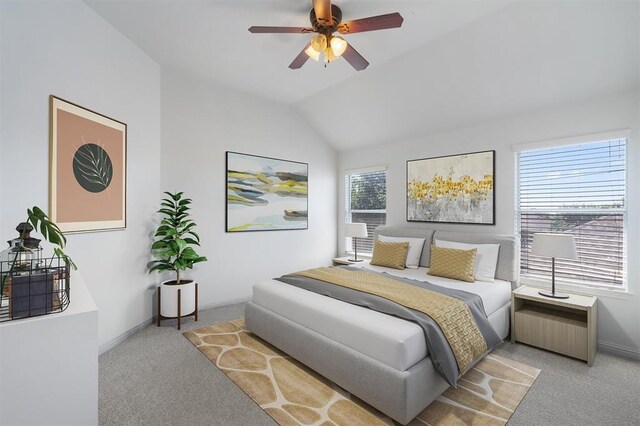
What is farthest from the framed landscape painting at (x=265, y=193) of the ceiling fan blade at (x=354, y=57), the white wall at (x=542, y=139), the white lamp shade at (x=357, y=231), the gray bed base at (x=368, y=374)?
the ceiling fan blade at (x=354, y=57)

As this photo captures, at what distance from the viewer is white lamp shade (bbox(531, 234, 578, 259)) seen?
2.79 m

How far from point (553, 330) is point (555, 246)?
79 centimetres

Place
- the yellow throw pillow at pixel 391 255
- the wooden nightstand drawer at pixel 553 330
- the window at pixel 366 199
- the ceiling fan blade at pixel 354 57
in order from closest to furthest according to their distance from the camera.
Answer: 1. the ceiling fan blade at pixel 354 57
2. the wooden nightstand drawer at pixel 553 330
3. the yellow throw pillow at pixel 391 255
4. the window at pixel 366 199

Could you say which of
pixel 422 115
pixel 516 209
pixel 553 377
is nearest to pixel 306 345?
pixel 553 377

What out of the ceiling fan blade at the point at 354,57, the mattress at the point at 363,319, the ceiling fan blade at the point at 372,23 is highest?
the ceiling fan blade at the point at 372,23

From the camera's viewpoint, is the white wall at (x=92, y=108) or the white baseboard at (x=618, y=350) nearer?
the white wall at (x=92, y=108)

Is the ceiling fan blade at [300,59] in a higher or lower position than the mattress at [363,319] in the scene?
higher

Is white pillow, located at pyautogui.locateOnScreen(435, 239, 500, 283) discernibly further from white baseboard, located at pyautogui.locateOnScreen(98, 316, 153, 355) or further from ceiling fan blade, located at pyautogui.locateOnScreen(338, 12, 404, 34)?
white baseboard, located at pyautogui.locateOnScreen(98, 316, 153, 355)

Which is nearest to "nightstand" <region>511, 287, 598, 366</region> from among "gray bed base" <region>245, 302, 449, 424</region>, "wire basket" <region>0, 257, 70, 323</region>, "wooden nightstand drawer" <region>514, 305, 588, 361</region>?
"wooden nightstand drawer" <region>514, 305, 588, 361</region>

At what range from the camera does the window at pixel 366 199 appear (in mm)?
5121

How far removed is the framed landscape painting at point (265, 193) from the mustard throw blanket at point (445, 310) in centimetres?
192

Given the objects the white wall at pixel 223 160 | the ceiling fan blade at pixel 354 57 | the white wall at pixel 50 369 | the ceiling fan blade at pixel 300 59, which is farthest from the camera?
the white wall at pixel 223 160

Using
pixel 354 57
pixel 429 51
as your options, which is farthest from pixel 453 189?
pixel 354 57

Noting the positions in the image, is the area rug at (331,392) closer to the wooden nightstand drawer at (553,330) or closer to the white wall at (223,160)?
the wooden nightstand drawer at (553,330)
